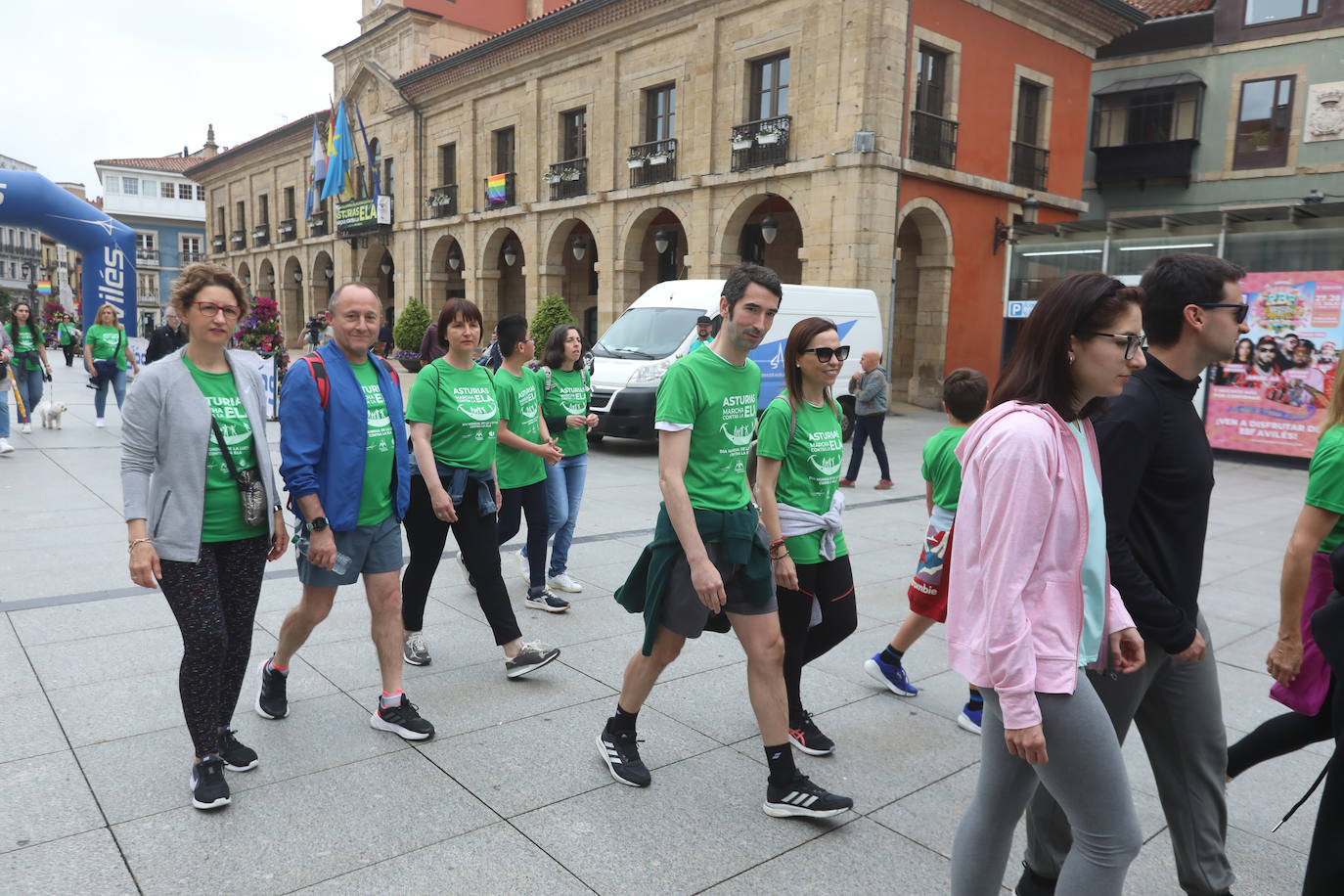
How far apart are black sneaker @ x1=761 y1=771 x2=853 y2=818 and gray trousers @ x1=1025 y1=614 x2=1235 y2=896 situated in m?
0.67

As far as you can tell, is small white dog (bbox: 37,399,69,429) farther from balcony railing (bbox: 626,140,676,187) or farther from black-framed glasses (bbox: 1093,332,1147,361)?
black-framed glasses (bbox: 1093,332,1147,361)

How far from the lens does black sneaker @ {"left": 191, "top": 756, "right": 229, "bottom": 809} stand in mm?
2998

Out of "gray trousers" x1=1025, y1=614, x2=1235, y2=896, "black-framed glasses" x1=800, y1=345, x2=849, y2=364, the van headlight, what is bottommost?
"gray trousers" x1=1025, y1=614, x2=1235, y2=896

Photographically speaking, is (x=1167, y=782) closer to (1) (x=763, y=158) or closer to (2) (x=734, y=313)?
(2) (x=734, y=313)

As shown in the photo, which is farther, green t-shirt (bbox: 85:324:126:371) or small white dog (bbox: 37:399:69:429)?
small white dog (bbox: 37:399:69:429)

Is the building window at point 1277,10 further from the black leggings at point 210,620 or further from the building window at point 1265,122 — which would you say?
the black leggings at point 210,620

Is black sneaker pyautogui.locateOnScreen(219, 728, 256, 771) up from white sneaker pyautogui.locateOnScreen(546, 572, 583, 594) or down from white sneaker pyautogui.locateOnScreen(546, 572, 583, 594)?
up

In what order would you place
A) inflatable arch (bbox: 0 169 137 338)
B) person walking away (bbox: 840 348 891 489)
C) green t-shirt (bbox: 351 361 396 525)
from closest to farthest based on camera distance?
green t-shirt (bbox: 351 361 396 525), person walking away (bbox: 840 348 891 489), inflatable arch (bbox: 0 169 137 338)

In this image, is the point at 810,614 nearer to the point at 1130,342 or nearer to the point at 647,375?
the point at 1130,342

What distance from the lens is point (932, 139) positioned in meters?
18.5

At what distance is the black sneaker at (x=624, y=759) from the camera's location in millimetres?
3264

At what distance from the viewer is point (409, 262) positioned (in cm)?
3083

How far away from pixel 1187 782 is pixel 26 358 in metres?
13.8

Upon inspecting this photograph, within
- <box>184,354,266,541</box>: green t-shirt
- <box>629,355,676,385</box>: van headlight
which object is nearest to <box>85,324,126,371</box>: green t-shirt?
<box>629,355,676,385</box>: van headlight
